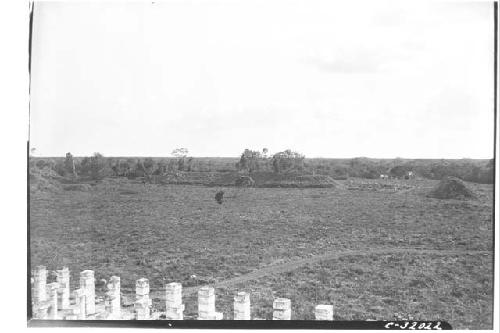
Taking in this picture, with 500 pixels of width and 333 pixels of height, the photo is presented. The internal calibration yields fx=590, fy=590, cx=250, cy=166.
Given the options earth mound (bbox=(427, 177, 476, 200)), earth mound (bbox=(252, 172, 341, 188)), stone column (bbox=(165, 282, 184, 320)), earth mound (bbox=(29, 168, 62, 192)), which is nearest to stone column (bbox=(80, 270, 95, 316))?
stone column (bbox=(165, 282, 184, 320))

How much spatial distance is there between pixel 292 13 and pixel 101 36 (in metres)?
1.13

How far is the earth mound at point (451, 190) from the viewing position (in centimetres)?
340

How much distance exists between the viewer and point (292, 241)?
3.52m

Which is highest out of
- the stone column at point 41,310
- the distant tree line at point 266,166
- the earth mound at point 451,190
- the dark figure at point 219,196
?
the distant tree line at point 266,166

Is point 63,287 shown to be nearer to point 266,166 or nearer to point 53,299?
point 53,299

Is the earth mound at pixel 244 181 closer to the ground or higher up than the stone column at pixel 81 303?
higher up

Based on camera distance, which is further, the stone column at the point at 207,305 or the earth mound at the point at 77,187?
the earth mound at the point at 77,187

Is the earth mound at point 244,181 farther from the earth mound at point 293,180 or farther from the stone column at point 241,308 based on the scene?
the stone column at point 241,308

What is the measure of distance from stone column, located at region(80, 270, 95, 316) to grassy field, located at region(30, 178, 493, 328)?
0.17ft

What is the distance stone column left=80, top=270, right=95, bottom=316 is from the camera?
3480 millimetres

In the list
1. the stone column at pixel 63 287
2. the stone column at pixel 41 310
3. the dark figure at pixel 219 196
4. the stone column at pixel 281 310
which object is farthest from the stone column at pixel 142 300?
the stone column at pixel 281 310

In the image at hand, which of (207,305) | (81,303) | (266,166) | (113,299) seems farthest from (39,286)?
(266,166)

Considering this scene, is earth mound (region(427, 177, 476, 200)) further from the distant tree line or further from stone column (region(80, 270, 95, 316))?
stone column (region(80, 270, 95, 316))
